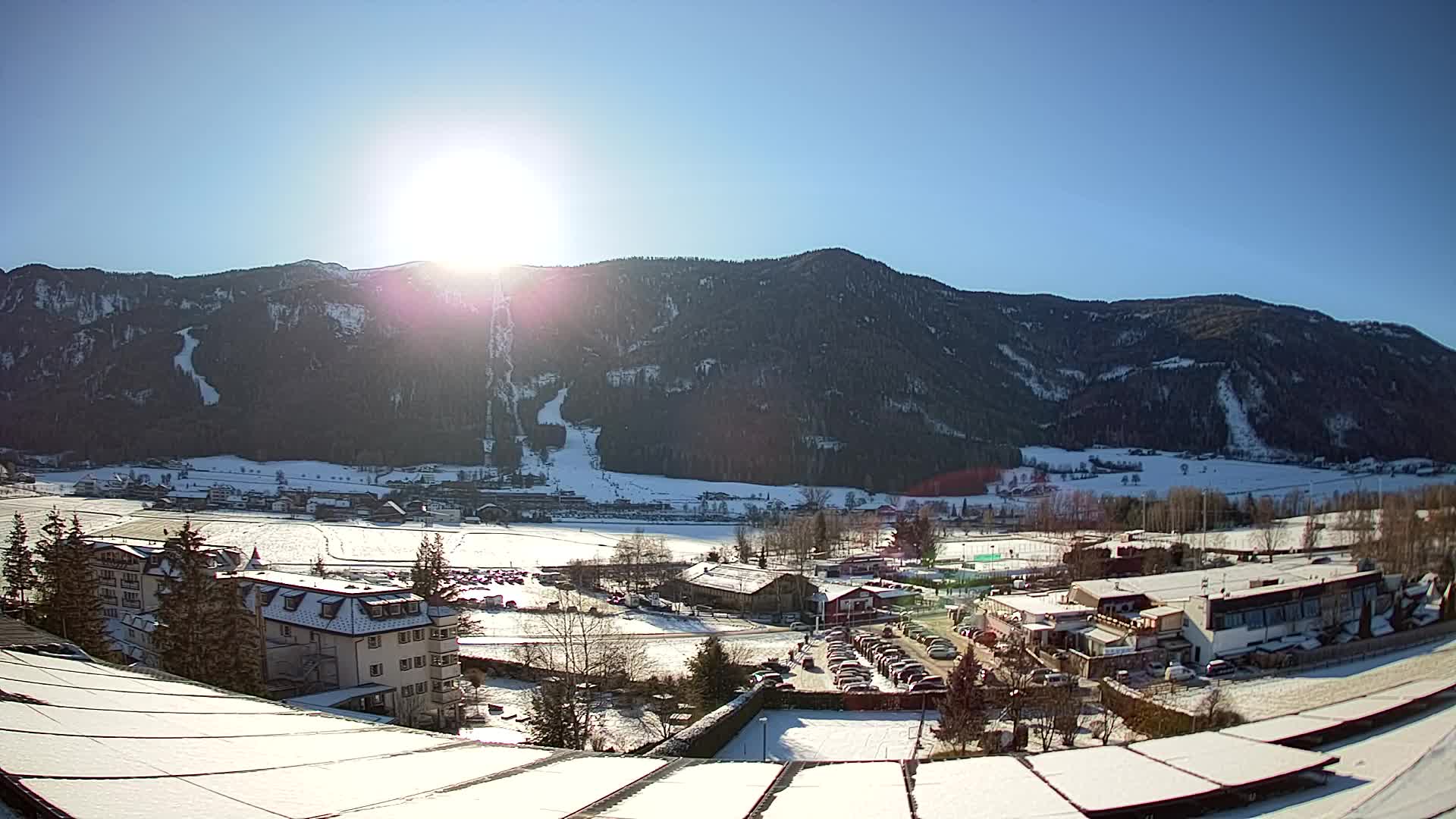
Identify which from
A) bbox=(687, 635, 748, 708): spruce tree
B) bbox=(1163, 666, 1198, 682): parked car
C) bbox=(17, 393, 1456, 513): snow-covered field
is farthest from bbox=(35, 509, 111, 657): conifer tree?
bbox=(17, 393, 1456, 513): snow-covered field

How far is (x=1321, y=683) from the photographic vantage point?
1433cm

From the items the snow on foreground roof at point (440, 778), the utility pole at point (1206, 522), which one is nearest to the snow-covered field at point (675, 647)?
the snow on foreground roof at point (440, 778)

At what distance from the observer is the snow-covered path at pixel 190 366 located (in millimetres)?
115625

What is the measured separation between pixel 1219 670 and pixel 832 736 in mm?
11917

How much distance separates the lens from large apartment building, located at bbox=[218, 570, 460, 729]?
15.5 m

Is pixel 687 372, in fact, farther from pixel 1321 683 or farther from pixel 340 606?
pixel 1321 683

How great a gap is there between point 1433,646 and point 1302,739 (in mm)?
17959

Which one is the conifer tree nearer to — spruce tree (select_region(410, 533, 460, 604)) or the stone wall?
spruce tree (select_region(410, 533, 460, 604))

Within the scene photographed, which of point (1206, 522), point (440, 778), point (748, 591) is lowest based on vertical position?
point (748, 591)

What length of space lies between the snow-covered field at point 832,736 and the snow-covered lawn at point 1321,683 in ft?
15.5

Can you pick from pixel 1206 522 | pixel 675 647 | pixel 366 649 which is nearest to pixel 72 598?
pixel 366 649

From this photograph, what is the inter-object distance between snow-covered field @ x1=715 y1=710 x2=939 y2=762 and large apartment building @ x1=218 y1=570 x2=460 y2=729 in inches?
283

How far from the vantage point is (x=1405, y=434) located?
382 feet

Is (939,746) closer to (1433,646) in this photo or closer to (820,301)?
(1433,646)
